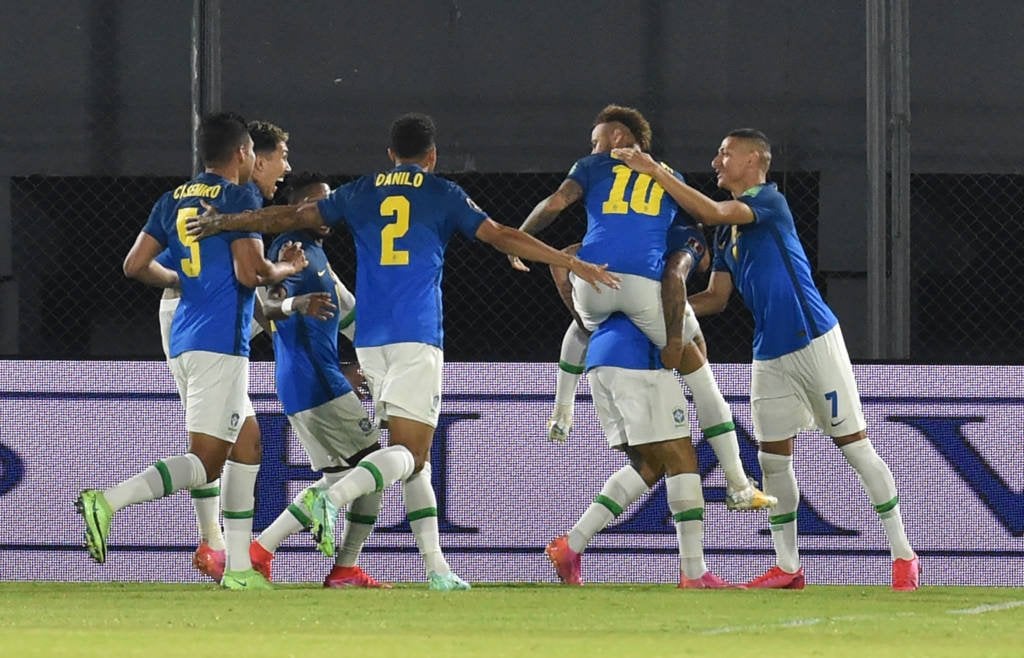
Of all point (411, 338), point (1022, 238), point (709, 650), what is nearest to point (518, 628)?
point (709, 650)

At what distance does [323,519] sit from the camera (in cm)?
687

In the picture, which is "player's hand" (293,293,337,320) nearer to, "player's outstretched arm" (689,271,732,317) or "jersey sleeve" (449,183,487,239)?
"jersey sleeve" (449,183,487,239)

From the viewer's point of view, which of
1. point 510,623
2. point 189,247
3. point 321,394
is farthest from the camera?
point 321,394

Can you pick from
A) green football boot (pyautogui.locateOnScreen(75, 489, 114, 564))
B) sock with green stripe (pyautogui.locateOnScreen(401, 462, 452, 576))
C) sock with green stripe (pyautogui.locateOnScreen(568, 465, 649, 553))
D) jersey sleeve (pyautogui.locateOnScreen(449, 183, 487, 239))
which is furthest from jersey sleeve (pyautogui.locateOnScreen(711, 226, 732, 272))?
green football boot (pyautogui.locateOnScreen(75, 489, 114, 564))

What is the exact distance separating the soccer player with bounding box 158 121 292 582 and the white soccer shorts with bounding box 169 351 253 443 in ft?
0.92

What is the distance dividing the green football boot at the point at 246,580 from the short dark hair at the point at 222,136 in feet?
5.21

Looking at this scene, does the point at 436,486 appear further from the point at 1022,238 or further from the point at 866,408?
the point at 1022,238

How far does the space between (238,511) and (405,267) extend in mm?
1205

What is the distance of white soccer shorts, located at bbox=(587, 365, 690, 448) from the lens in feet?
25.2

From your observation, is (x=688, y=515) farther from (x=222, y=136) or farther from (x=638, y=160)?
(x=222, y=136)

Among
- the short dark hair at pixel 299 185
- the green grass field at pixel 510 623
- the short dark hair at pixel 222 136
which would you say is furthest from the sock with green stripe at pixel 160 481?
the short dark hair at pixel 299 185

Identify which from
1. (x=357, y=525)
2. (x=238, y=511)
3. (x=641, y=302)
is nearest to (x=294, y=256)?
(x=238, y=511)

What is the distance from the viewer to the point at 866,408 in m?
8.87

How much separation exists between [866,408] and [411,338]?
2.55 m
